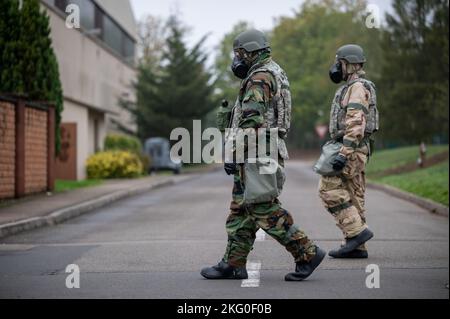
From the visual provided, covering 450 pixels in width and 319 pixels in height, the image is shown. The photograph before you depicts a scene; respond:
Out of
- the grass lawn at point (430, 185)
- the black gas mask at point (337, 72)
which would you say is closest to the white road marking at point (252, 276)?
the black gas mask at point (337, 72)

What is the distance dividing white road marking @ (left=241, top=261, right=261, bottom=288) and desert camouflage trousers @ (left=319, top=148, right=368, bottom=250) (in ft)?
3.02

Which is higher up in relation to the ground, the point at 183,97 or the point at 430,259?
the point at 183,97

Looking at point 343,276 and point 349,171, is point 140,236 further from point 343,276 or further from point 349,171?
point 343,276

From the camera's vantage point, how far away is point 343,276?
6.78m

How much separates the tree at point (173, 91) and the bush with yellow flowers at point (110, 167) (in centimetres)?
1123

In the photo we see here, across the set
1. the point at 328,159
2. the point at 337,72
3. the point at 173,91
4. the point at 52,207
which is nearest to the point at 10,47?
the point at 52,207

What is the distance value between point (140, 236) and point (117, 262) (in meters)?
2.59

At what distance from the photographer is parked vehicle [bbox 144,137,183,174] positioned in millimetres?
36375

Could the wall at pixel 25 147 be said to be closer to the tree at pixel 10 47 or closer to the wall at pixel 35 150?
the wall at pixel 35 150

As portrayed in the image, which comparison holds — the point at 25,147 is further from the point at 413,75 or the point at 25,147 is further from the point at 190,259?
the point at 413,75

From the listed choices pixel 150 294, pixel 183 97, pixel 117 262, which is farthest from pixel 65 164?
pixel 150 294

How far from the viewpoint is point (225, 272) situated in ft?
21.7

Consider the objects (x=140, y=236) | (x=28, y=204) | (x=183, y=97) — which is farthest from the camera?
(x=183, y=97)

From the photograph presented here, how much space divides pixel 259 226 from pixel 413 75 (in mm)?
24348
